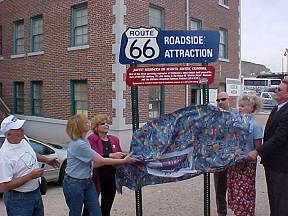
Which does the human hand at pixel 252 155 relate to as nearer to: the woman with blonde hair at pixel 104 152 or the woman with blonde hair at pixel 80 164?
the woman with blonde hair at pixel 80 164

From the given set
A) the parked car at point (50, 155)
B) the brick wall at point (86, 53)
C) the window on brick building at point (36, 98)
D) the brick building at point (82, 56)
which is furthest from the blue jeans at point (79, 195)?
the window on brick building at point (36, 98)

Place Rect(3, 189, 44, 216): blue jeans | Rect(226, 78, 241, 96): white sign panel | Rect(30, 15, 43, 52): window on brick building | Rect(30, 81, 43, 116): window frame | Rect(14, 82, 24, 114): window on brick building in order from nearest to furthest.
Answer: Rect(3, 189, 44, 216): blue jeans, Rect(226, 78, 241, 96): white sign panel, Rect(30, 15, 43, 52): window on brick building, Rect(30, 81, 43, 116): window frame, Rect(14, 82, 24, 114): window on brick building

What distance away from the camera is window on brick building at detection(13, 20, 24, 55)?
688 inches

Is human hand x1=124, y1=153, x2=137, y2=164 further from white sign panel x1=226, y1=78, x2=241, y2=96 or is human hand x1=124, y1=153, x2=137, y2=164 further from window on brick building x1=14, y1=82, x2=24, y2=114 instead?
window on brick building x1=14, y1=82, x2=24, y2=114

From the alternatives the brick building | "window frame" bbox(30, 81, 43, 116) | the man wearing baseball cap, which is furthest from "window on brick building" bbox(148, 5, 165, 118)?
the man wearing baseball cap

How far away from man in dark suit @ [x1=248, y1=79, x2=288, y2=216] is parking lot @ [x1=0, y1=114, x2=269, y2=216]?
70.3 inches

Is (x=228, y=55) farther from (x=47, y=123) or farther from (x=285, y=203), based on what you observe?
(x=285, y=203)

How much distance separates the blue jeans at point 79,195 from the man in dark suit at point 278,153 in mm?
1889

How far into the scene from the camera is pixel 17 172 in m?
3.53

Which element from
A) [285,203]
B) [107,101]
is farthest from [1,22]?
[285,203]

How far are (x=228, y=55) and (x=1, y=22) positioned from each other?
11557 millimetres

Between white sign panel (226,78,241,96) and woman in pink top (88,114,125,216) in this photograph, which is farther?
white sign panel (226,78,241,96)

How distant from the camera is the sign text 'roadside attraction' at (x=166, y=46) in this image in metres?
4.34

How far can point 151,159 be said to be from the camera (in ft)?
13.8
